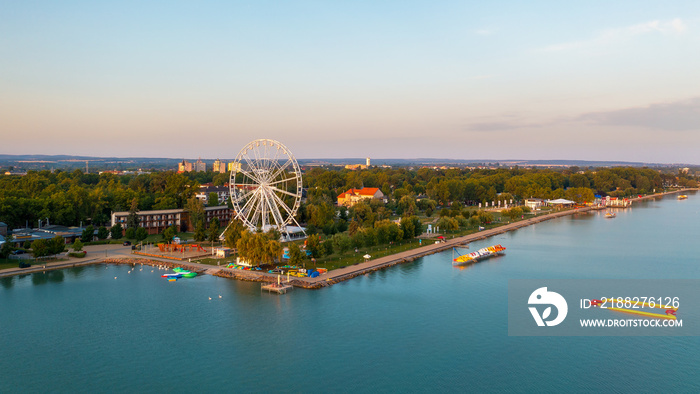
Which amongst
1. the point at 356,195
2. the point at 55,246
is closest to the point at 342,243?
the point at 55,246

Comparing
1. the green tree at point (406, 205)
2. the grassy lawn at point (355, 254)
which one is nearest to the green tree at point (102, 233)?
the grassy lawn at point (355, 254)

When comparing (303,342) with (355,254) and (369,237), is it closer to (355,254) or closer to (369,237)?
(355,254)

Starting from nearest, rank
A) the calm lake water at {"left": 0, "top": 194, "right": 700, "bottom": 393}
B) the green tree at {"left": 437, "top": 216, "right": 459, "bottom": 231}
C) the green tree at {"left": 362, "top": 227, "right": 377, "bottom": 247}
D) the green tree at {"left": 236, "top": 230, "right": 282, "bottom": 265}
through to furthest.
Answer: the calm lake water at {"left": 0, "top": 194, "right": 700, "bottom": 393}, the green tree at {"left": 236, "top": 230, "right": 282, "bottom": 265}, the green tree at {"left": 362, "top": 227, "right": 377, "bottom": 247}, the green tree at {"left": 437, "top": 216, "right": 459, "bottom": 231}

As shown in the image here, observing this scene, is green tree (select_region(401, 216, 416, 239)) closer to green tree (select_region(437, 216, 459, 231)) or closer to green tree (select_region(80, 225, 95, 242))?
green tree (select_region(437, 216, 459, 231))

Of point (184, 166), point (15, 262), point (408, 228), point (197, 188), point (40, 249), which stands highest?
point (184, 166)

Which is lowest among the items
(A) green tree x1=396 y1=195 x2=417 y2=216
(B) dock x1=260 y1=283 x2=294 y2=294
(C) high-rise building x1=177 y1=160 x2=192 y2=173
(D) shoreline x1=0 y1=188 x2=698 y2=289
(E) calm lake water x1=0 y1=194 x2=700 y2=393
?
(E) calm lake water x1=0 y1=194 x2=700 y2=393

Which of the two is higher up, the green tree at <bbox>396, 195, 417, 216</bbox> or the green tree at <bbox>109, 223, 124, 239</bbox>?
the green tree at <bbox>396, 195, 417, 216</bbox>

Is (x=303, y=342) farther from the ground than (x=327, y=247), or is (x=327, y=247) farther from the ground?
(x=327, y=247)

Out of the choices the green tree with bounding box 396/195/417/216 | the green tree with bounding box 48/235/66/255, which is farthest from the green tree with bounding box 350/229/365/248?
the green tree with bounding box 396/195/417/216

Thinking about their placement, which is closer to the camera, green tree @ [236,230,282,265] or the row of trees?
green tree @ [236,230,282,265]
